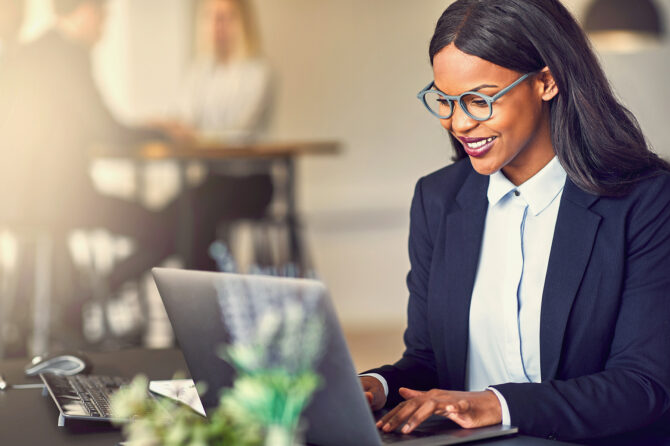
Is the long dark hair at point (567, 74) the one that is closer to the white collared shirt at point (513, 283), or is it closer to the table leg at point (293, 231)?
the white collared shirt at point (513, 283)

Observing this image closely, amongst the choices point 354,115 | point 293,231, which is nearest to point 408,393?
point 293,231

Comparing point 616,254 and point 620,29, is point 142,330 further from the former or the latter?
point 616,254

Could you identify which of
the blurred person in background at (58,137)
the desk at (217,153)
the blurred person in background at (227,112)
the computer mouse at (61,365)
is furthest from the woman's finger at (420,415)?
the blurred person in background at (227,112)

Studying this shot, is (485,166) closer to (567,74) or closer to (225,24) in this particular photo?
(567,74)

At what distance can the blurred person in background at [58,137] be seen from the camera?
156 inches

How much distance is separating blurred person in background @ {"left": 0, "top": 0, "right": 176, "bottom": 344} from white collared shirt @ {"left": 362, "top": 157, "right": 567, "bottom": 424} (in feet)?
8.18

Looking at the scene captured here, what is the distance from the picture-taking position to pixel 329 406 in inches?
37.8

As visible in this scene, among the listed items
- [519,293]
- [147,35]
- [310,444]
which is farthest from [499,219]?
[147,35]

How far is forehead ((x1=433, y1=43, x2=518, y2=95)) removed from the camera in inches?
53.6

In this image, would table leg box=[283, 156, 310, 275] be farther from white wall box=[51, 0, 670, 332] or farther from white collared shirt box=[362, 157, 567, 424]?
white collared shirt box=[362, 157, 567, 424]

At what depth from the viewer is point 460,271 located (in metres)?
1.52

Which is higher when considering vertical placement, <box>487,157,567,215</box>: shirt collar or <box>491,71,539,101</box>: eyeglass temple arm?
<box>491,71,539,101</box>: eyeglass temple arm

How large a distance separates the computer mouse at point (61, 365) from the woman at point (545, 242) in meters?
0.46

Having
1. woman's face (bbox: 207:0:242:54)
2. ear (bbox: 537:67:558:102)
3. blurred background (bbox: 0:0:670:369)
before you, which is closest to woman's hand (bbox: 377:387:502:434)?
ear (bbox: 537:67:558:102)
